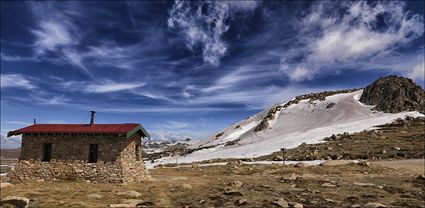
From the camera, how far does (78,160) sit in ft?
107

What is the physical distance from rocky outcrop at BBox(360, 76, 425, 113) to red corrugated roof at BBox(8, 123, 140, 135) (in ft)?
332

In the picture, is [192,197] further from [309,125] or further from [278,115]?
[278,115]

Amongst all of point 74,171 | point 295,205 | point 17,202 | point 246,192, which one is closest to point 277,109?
point 246,192

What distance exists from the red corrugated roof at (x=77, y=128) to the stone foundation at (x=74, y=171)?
2.94m

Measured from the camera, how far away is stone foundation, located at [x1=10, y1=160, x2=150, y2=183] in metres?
31.8

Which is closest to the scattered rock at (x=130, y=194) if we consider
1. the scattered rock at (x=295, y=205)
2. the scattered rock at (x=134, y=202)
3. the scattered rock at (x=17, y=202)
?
the scattered rock at (x=134, y=202)

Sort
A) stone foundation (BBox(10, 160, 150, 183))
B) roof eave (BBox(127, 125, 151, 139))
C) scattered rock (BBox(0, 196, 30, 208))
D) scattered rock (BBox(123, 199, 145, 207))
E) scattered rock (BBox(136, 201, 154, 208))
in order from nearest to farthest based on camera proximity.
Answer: scattered rock (BBox(0, 196, 30, 208)) < scattered rock (BBox(136, 201, 154, 208)) < scattered rock (BBox(123, 199, 145, 207)) < stone foundation (BBox(10, 160, 150, 183)) < roof eave (BBox(127, 125, 151, 139))

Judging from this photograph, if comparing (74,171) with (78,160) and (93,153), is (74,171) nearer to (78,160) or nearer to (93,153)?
(78,160)

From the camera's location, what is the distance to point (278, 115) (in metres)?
136

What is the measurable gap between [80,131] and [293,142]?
211 ft

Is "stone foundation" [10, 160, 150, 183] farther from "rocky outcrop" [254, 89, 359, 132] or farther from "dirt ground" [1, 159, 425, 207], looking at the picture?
"rocky outcrop" [254, 89, 359, 132]

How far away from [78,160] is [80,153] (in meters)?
0.67

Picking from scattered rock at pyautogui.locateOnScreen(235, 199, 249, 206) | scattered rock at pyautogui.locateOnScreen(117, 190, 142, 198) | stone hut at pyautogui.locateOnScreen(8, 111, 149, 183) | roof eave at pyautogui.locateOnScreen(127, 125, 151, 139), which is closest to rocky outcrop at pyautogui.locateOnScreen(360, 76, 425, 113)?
roof eave at pyautogui.locateOnScreen(127, 125, 151, 139)

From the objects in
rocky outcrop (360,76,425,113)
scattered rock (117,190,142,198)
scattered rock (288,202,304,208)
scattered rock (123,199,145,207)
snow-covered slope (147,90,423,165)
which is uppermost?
rocky outcrop (360,76,425,113)
